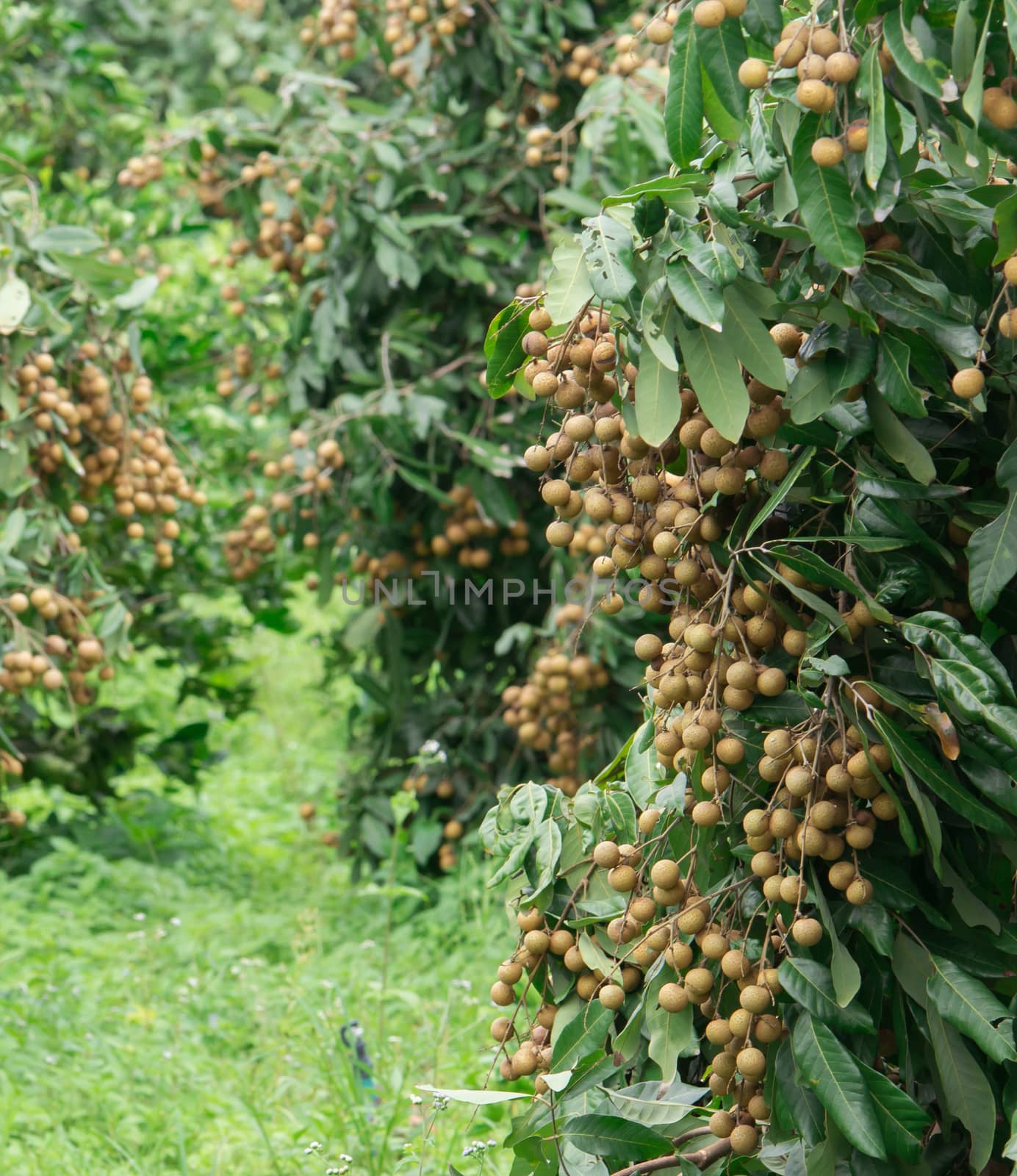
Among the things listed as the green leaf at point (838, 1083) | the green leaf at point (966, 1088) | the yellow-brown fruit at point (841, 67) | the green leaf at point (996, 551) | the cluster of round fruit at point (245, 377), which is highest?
the yellow-brown fruit at point (841, 67)

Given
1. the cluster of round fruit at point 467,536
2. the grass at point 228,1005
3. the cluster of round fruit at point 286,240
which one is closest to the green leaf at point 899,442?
the grass at point 228,1005

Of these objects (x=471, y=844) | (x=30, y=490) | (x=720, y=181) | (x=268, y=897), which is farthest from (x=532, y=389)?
(x=268, y=897)

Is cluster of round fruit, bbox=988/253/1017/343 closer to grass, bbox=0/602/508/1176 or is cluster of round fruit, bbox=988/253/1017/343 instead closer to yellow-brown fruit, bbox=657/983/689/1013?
yellow-brown fruit, bbox=657/983/689/1013

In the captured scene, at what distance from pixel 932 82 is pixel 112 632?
222 cm

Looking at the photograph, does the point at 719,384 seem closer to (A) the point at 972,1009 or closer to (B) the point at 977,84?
(B) the point at 977,84

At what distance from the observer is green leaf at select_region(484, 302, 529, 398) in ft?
4.39

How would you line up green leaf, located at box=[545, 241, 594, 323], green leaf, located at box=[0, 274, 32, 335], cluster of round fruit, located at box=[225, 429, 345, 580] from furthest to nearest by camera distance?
cluster of round fruit, located at box=[225, 429, 345, 580], green leaf, located at box=[0, 274, 32, 335], green leaf, located at box=[545, 241, 594, 323]

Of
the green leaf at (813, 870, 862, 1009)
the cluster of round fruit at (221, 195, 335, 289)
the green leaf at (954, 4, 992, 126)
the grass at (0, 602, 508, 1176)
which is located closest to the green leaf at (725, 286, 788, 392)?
the green leaf at (954, 4, 992, 126)

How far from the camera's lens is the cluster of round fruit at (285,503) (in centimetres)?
334

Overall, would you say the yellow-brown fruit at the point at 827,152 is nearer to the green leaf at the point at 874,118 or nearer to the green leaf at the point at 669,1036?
the green leaf at the point at 874,118

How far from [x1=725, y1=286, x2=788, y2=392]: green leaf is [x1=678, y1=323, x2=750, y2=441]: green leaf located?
0.5 inches

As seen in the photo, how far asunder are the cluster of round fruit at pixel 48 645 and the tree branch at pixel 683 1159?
1.66 m

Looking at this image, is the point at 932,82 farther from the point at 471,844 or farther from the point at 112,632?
the point at 471,844

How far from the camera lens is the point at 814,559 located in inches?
46.4
